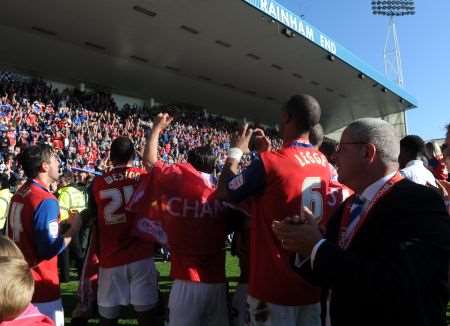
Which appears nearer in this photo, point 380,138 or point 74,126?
point 380,138

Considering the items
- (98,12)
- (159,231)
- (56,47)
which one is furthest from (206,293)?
A: (56,47)

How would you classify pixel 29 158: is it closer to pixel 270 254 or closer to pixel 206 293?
pixel 206 293

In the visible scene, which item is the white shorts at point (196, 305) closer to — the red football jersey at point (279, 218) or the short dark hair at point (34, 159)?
the red football jersey at point (279, 218)

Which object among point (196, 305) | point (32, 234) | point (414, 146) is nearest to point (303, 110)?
point (196, 305)

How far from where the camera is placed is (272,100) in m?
36.7

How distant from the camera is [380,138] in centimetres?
207

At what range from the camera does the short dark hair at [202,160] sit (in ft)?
12.4

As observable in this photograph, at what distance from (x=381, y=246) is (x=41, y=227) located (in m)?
2.63

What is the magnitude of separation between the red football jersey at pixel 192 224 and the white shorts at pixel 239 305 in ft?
2.08

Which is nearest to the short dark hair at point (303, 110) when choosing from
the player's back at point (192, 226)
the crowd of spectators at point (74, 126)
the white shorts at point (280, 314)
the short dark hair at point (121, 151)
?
the player's back at point (192, 226)

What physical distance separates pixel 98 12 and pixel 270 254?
19.2m

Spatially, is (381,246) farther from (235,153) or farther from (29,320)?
(235,153)

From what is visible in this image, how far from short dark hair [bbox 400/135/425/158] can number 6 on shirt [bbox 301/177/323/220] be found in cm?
177

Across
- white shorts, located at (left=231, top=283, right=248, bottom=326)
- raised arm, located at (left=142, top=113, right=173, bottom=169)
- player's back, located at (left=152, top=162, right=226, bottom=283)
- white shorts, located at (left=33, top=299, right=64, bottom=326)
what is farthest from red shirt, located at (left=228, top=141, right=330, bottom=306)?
white shorts, located at (left=33, top=299, right=64, bottom=326)
